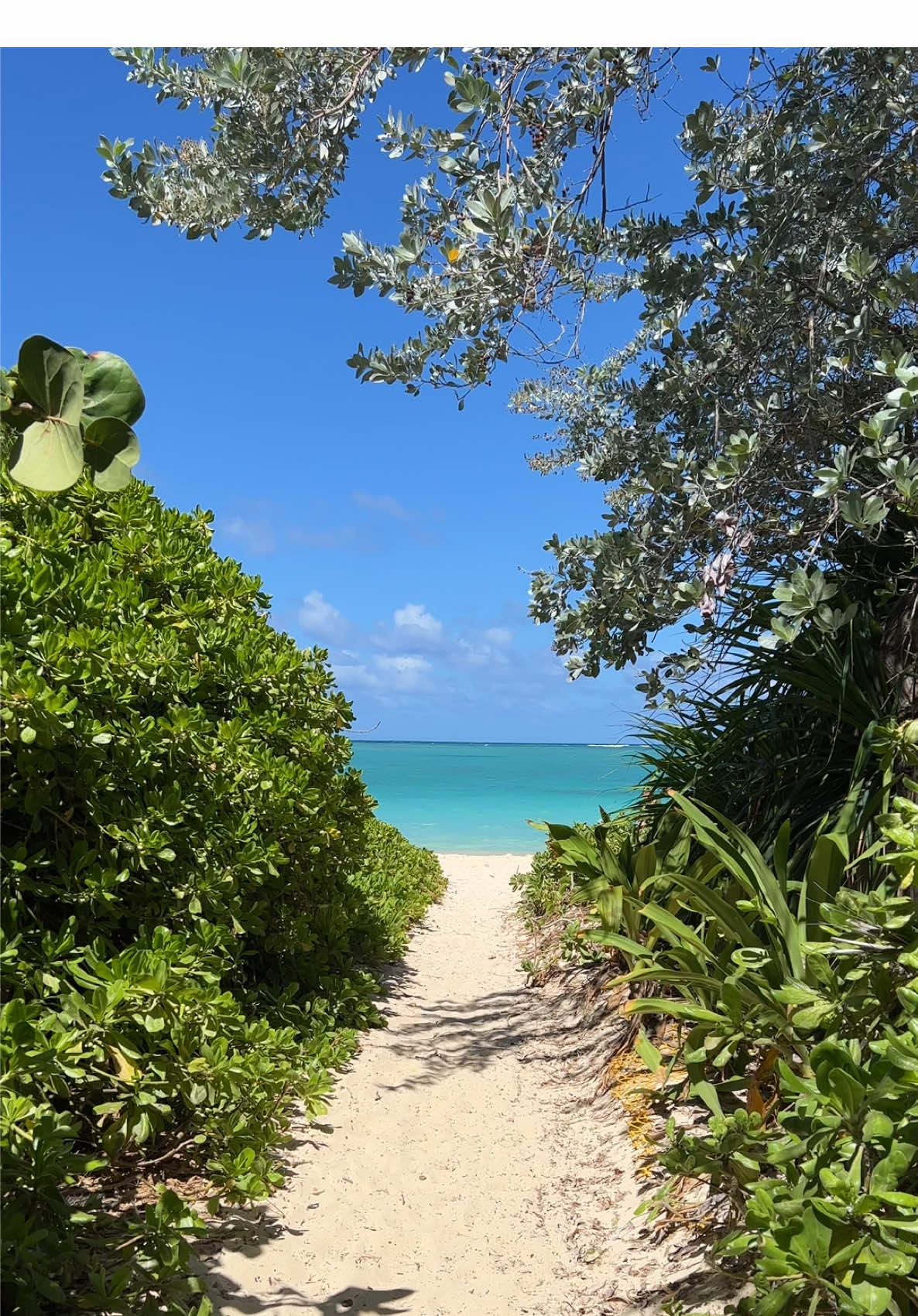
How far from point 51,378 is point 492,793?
38.5 metres

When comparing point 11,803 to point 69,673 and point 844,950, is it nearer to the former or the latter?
point 69,673

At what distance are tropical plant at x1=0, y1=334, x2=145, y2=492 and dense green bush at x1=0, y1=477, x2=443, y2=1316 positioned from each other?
111 cm

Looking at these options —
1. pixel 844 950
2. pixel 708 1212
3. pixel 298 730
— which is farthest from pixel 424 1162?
pixel 844 950

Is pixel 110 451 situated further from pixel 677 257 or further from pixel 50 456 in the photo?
pixel 677 257

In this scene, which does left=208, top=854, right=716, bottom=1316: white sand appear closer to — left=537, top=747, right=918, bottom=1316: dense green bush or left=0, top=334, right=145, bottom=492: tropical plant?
left=537, top=747, right=918, bottom=1316: dense green bush

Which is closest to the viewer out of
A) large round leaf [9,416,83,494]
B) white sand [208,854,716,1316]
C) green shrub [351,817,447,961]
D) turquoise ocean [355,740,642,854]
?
large round leaf [9,416,83,494]

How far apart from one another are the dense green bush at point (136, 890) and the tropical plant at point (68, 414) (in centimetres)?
111

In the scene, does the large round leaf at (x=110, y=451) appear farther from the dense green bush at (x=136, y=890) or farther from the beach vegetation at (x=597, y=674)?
the dense green bush at (x=136, y=890)

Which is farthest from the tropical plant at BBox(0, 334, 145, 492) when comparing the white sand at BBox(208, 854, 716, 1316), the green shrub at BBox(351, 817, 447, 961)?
the green shrub at BBox(351, 817, 447, 961)

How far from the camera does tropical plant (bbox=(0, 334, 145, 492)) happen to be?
144 cm

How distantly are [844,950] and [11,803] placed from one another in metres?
2.35

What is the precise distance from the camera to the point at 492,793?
129 feet

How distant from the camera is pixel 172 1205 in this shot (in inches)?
96.3

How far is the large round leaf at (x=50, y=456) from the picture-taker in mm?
Answer: 1418
